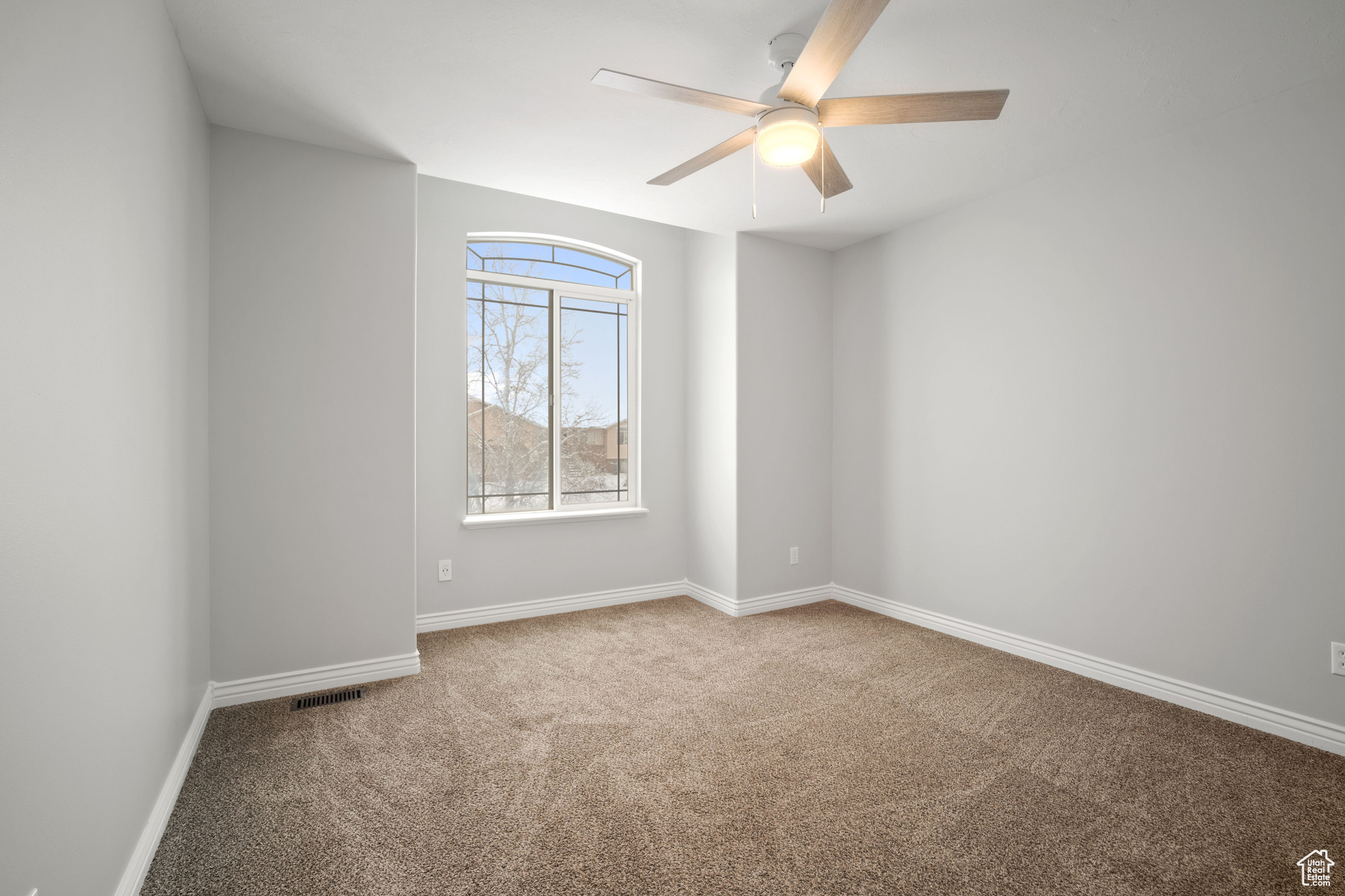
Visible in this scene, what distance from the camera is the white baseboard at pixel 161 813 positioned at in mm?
1497

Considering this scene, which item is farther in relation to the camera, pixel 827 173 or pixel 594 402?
pixel 594 402

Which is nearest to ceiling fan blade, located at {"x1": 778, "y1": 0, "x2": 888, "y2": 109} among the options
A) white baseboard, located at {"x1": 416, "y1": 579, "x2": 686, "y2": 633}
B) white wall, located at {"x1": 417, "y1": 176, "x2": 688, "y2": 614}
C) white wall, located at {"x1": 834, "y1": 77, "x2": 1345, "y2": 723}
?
white wall, located at {"x1": 834, "y1": 77, "x2": 1345, "y2": 723}

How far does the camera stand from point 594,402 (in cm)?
424

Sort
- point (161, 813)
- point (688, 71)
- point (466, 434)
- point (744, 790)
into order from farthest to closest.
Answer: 1. point (466, 434)
2. point (688, 71)
3. point (744, 790)
4. point (161, 813)

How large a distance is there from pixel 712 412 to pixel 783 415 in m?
0.47

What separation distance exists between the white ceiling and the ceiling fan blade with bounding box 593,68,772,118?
0.82 feet

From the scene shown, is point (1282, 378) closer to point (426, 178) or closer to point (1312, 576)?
point (1312, 576)

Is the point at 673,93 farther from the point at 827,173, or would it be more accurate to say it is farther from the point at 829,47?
A: the point at 827,173

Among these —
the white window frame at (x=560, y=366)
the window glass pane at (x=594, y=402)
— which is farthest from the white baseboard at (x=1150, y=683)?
the window glass pane at (x=594, y=402)

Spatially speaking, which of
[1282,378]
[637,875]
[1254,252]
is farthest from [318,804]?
[1254,252]

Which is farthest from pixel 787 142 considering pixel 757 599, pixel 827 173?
pixel 757 599

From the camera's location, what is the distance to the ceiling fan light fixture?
1.95 m

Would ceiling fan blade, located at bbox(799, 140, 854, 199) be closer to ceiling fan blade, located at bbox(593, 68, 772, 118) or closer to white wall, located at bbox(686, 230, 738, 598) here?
ceiling fan blade, located at bbox(593, 68, 772, 118)

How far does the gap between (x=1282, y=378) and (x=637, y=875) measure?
112 inches
